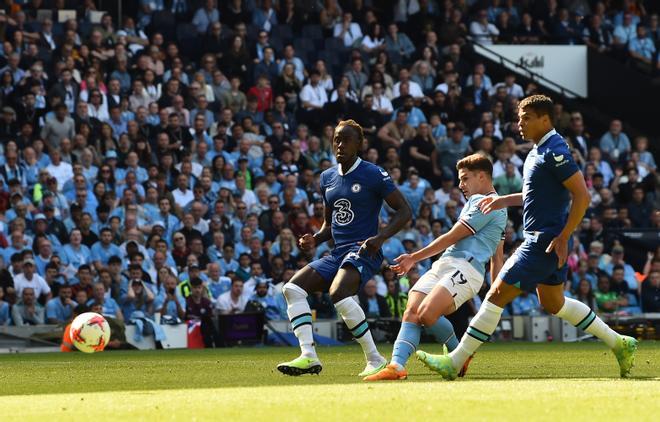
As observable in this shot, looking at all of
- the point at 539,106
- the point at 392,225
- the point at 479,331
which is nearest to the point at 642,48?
the point at 392,225

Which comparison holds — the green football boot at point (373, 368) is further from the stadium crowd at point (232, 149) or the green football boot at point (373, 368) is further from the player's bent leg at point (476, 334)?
the stadium crowd at point (232, 149)

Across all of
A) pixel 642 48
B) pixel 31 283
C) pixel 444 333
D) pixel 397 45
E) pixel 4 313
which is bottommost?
pixel 4 313

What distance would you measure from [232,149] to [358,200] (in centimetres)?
1430

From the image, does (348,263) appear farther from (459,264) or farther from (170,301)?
(170,301)

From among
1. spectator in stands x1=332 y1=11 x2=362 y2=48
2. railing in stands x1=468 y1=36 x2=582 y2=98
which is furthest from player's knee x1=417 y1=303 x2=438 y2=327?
railing in stands x1=468 y1=36 x2=582 y2=98

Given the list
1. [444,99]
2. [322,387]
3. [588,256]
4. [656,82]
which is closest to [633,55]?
[656,82]

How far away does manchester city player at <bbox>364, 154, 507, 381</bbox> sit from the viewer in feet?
38.8

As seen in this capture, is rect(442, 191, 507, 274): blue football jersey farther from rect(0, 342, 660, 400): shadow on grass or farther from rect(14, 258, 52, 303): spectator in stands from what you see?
rect(14, 258, 52, 303): spectator in stands

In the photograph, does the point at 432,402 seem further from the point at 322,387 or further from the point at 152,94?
the point at 152,94

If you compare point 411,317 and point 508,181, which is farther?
point 508,181

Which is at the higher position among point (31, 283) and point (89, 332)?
point (31, 283)

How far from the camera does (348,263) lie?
12438 mm

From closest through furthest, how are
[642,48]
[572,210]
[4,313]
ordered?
[572,210] < [4,313] < [642,48]

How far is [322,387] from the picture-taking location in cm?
1080
